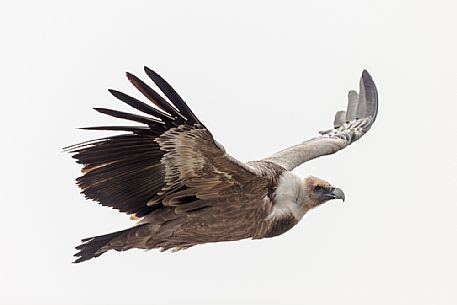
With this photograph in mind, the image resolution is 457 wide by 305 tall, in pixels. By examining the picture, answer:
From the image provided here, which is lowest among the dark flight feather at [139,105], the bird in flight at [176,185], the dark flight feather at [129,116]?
the bird in flight at [176,185]

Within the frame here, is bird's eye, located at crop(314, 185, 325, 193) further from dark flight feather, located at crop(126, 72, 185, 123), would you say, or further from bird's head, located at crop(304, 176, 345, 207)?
dark flight feather, located at crop(126, 72, 185, 123)

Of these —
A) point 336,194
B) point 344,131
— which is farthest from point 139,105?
point 344,131

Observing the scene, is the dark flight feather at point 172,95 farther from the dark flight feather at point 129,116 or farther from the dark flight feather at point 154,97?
the dark flight feather at point 129,116

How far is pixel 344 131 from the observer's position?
488 inches

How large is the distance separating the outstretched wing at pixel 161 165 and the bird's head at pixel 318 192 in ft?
3.70

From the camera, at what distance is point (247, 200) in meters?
8.58

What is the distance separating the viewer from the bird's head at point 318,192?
964cm

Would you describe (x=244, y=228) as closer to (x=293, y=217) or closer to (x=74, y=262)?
(x=293, y=217)

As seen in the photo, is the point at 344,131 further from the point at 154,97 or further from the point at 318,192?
the point at 154,97

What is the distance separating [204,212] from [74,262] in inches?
52.0

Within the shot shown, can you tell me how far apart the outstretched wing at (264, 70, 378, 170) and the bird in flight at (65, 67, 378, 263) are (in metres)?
1.25

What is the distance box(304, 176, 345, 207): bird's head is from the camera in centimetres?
964

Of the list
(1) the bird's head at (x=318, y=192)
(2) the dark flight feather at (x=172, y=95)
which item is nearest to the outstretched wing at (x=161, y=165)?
(2) the dark flight feather at (x=172, y=95)

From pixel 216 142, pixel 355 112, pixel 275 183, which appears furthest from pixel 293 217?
pixel 355 112
